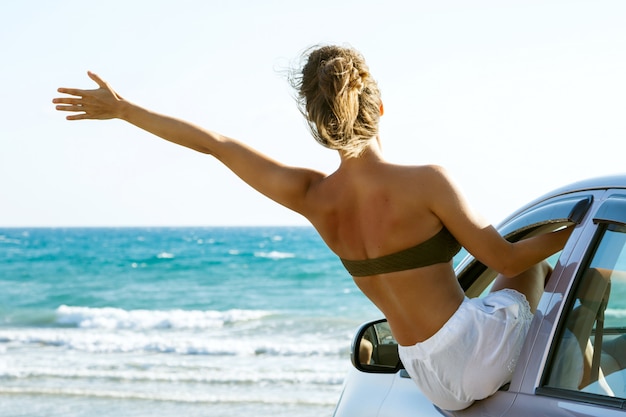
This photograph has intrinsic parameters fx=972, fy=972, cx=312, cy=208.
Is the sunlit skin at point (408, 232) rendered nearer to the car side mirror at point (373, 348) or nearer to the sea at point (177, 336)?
the car side mirror at point (373, 348)

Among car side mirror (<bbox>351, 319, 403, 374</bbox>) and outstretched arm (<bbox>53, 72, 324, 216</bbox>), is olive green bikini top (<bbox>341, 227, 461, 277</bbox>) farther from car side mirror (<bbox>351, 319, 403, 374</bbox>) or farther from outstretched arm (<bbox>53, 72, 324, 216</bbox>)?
car side mirror (<bbox>351, 319, 403, 374</bbox>)

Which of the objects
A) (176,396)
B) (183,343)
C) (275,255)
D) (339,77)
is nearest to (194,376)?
(176,396)

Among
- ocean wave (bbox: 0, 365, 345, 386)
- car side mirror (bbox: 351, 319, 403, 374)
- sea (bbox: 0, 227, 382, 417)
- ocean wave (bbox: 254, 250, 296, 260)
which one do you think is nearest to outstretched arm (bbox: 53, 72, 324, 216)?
car side mirror (bbox: 351, 319, 403, 374)

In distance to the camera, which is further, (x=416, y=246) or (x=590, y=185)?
(x=416, y=246)

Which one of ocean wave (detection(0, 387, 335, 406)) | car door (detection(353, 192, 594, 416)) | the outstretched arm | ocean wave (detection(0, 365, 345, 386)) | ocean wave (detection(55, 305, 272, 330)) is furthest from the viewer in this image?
ocean wave (detection(55, 305, 272, 330))

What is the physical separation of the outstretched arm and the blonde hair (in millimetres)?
215

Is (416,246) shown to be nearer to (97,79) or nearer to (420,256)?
(420,256)

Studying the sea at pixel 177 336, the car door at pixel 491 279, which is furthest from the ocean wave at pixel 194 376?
the car door at pixel 491 279

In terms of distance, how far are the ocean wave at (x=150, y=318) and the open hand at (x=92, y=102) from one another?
19.5m

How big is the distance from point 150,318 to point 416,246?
23570 mm

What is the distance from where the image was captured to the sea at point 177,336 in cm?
1260

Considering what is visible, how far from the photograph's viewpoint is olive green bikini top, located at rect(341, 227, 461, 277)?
2.77m

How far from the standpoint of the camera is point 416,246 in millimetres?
2771

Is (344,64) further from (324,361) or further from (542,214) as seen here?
(324,361)
